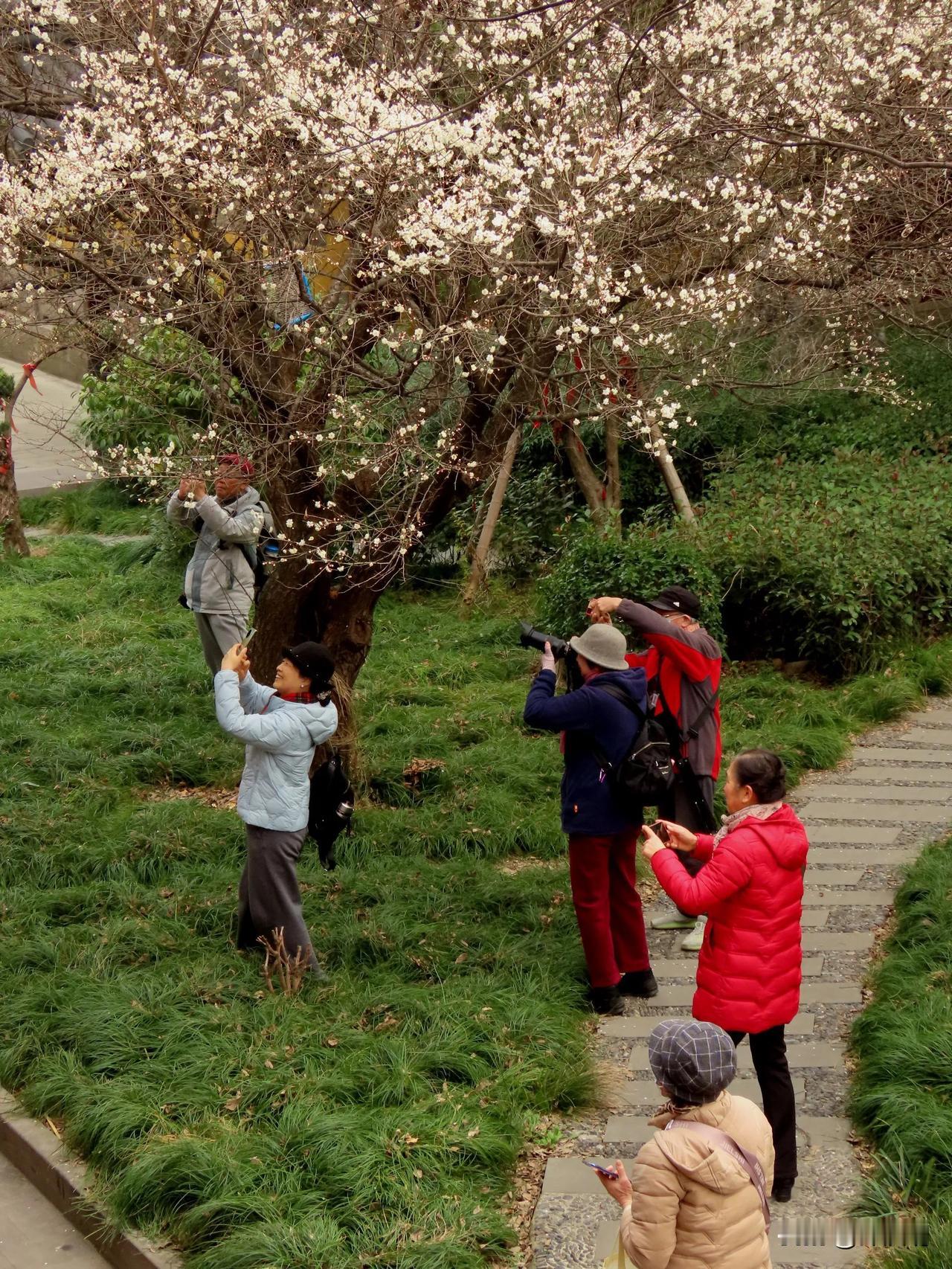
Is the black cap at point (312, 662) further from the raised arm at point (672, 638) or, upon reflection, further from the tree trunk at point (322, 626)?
the tree trunk at point (322, 626)

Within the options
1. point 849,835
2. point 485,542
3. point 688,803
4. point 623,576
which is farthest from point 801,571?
point 688,803

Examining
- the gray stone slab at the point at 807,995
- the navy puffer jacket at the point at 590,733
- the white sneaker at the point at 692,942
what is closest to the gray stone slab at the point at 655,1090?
the gray stone slab at the point at 807,995

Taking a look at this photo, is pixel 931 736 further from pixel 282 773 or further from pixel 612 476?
pixel 282 773

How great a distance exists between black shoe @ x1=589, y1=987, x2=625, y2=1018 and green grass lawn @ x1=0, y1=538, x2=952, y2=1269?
7 centimetres

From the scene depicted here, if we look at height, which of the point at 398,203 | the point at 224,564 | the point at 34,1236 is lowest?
the point at 34,1236

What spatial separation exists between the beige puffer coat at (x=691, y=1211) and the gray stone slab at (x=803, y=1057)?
7.35 ft

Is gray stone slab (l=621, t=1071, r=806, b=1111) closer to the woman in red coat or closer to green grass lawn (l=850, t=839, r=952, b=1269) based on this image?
green grass lawn (l=850, t=839, r=952, b=1269)

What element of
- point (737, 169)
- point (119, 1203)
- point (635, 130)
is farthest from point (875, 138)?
point (119, 1203)

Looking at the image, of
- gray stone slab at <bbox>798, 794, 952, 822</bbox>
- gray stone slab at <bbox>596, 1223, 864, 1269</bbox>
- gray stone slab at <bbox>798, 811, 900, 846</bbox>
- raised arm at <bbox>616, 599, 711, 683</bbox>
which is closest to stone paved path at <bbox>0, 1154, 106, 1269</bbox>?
gray stone slab at <bbox>596, 1223, 864, 1269</bbox>

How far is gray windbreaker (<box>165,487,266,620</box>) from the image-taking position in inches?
327

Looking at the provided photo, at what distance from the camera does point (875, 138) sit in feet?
30.1

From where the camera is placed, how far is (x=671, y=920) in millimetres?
6785

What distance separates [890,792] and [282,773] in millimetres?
4209

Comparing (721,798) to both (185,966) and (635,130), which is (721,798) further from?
(635,130)
